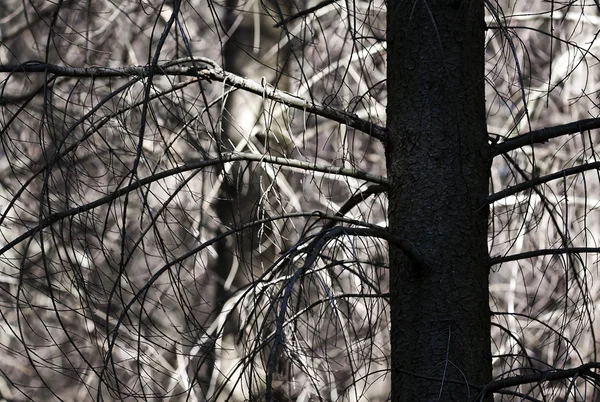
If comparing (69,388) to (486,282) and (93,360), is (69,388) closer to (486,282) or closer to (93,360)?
(93,360)

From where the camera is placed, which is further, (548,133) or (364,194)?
(364,194)

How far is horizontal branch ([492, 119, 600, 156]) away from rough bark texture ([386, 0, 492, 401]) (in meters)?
0.06

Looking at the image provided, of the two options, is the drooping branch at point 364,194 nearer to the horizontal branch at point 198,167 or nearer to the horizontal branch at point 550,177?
the horizontal branch at point 198,167

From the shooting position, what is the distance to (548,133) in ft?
6.97

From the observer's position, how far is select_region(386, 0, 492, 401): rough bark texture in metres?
2.09

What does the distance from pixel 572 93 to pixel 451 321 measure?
16.5ft

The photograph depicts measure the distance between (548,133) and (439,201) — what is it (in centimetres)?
31

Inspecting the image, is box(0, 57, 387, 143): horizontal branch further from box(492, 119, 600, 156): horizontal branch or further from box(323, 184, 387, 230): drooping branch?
box(492, 119, 600, 156): horizontal branch

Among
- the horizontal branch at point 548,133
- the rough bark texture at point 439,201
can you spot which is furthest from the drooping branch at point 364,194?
the horizontal branch at point 548,133

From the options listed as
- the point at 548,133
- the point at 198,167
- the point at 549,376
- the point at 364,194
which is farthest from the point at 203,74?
the point at 549,376

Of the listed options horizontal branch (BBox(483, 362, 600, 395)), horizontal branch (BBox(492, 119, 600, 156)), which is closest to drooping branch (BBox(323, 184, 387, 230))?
horizontal branch (BBox(492, 119, 600, 156))

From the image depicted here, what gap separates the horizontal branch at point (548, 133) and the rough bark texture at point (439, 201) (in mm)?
56

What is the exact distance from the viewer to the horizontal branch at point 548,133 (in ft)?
6.72

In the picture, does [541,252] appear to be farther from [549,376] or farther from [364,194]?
[364,194]
